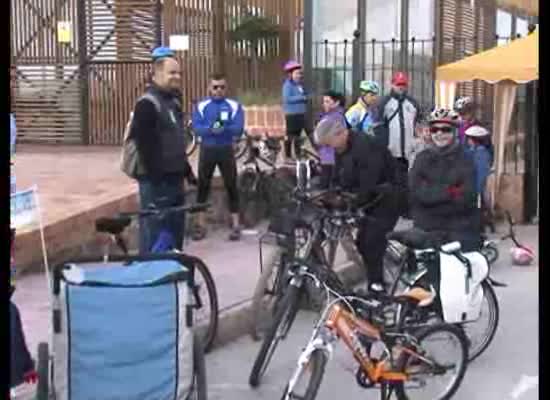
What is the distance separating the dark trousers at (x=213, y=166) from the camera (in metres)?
11.4

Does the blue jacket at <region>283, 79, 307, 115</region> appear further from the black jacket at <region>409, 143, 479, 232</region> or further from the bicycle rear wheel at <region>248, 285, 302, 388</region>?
the bicycle rear wheel at <region>248, 285, 302, 388</region>

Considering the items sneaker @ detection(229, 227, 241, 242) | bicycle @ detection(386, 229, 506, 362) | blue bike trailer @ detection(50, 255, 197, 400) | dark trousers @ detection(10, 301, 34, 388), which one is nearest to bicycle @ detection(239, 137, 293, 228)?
sneaker @ detection(229, 227, 241, 242)

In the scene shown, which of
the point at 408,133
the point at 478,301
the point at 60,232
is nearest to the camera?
the point at 478,301

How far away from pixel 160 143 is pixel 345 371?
2114 millimetres

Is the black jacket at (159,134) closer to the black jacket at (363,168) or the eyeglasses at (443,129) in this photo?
the black jacket at (363,168)

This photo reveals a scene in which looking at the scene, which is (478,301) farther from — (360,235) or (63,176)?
(63,176)

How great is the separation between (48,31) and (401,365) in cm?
1367

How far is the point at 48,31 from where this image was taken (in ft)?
59.5

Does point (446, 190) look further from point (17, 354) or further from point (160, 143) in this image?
point (17, 354)

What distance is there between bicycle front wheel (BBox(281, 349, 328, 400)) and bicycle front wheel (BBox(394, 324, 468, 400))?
52 centimetres

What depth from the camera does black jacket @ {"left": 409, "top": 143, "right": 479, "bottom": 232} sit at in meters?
7.12

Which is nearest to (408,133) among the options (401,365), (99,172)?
(99,172)

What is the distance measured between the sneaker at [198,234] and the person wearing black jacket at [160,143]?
3.70m
